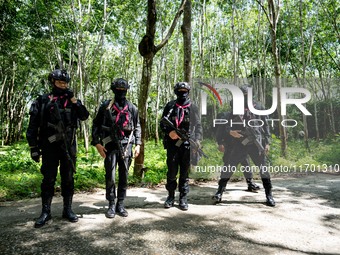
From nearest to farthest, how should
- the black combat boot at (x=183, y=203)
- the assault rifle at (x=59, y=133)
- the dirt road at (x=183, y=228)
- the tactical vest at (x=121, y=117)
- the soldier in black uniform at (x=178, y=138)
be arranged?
the dirt road at (x=183, y=228), the assault rifle at (x=59, y=133), the tactical vest at (x=121, y=117), the black combat boot at (x=183, y=203), the soldier in black uniform at (x=178, y=138)

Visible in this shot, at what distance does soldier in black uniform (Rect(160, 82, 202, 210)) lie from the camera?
15.8 feet

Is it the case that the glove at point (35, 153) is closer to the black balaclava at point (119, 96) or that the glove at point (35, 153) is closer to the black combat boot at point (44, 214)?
the black combat boot at point (44, 214)

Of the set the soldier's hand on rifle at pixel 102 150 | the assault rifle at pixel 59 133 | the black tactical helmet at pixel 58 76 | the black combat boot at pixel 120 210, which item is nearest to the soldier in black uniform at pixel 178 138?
the black combat boot at pixel 120 210

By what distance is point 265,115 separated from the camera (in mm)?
5309

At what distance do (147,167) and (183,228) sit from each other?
3.84 meters

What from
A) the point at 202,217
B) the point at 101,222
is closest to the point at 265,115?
the point at 202,217

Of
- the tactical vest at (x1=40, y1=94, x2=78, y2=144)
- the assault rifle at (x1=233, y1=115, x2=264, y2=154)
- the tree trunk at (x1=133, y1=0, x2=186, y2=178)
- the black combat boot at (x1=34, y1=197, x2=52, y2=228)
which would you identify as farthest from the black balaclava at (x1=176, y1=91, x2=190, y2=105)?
the black combat boot at (x1=34, y1=197, x2=52, y2=228)

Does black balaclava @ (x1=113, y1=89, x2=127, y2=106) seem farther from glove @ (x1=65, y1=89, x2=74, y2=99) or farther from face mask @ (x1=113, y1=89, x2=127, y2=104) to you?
glove @ (x1=65, y1=89, x2=74, y2=99)

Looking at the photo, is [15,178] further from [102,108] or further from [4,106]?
[4,106]

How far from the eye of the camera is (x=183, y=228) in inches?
149

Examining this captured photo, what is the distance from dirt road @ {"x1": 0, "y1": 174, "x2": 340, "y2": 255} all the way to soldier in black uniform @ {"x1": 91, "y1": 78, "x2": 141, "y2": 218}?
37cm

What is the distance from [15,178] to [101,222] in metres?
3.85

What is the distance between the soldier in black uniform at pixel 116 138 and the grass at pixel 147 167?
217 centimetres

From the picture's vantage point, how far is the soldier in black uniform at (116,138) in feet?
14.0
